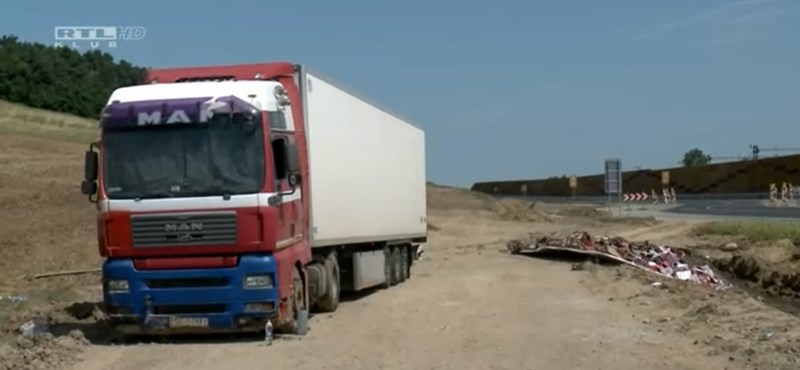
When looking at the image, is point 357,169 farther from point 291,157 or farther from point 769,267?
point 769,267

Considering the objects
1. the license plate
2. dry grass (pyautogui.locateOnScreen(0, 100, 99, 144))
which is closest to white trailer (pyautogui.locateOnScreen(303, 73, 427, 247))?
the license plate

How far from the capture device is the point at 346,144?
19.8 m

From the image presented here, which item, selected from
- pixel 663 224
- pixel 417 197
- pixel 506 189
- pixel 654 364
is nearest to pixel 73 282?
pixel 417 197

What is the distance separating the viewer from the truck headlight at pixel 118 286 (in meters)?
14.9

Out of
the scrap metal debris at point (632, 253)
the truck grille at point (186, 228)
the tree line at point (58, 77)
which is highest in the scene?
the tree line at point (58, 77)

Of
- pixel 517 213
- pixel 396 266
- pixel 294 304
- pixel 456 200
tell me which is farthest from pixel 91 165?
pixel 456 200

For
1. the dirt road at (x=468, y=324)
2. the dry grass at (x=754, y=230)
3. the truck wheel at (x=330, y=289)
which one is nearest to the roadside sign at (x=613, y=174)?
the dry grass at (x=754, y=230)

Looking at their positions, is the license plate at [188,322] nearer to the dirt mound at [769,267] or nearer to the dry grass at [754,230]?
the dirt mound at [769,267]

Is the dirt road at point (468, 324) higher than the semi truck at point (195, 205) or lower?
lower

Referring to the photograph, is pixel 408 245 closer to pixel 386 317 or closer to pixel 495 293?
pixel 495 293

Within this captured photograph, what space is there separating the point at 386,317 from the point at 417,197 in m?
10.4

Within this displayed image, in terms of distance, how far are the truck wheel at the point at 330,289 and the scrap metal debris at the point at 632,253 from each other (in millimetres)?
9372

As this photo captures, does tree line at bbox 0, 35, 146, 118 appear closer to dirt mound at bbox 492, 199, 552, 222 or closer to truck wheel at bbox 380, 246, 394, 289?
dirt mound at bbox 492, 199, 552, 222

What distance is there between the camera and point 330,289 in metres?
18.8
